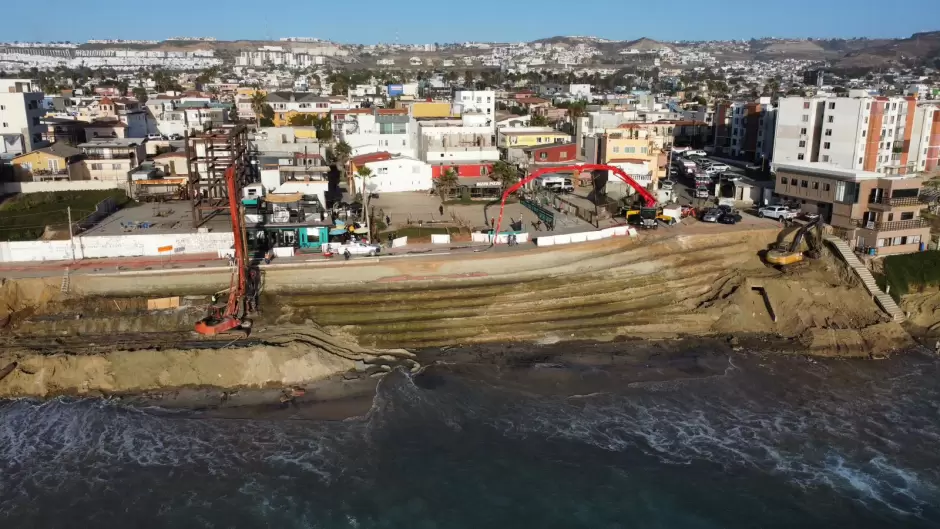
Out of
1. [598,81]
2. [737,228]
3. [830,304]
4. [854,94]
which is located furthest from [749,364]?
[598,81]

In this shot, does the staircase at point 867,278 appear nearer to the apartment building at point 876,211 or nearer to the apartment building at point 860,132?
the apartment building at point 876,211

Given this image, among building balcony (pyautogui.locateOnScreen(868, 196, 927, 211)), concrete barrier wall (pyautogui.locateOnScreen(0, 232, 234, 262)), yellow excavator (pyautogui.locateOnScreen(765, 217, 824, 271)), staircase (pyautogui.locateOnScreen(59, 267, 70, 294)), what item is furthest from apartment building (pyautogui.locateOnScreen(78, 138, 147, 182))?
building balcony (pyautogui.locateOnScreen(868, 196, 927, 211))

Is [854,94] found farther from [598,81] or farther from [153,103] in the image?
[598,81]

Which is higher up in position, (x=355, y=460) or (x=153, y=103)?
(x=153, y=103)

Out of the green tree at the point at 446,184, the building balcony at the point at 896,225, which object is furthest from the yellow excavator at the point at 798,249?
the green tree at the point at 446,184

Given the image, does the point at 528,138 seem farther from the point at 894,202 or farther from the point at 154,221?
the point at 154,221

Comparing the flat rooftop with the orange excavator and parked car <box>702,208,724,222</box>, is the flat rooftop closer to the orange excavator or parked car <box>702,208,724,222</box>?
the orange excavator

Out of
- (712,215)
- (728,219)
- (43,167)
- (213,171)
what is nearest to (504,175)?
(712,215)
